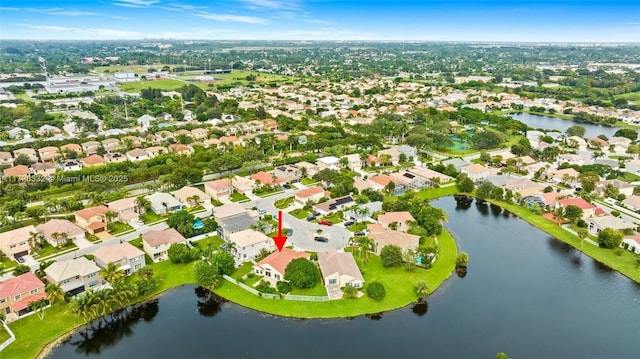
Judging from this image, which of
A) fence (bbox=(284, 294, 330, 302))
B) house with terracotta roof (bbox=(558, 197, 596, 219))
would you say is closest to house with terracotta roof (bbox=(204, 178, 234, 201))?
fence (bbox=(284, 294, 330, 302))

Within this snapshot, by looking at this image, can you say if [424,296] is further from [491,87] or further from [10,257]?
[491,87]

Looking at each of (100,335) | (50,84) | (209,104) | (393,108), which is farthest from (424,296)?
(50,84)

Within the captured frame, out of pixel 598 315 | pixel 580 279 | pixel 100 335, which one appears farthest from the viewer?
pixel 580 279

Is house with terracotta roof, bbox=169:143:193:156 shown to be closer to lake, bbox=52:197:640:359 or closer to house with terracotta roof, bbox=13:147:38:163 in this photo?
house with terracotta roof, bbox=13:147:38:163

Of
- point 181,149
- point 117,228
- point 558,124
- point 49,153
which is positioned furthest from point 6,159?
point 558,124

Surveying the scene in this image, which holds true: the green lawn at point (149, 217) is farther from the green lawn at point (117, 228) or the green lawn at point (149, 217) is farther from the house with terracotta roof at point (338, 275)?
the house with terracotta roof at point (338, 275)

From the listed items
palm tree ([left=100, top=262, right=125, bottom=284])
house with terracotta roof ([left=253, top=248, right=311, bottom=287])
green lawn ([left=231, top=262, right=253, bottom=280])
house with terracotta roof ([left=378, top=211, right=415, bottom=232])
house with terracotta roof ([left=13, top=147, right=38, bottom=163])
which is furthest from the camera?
house with terracotta roof ([left=13, top=147, right=38, bottom=163])

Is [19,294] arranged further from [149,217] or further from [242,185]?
[242,185]
